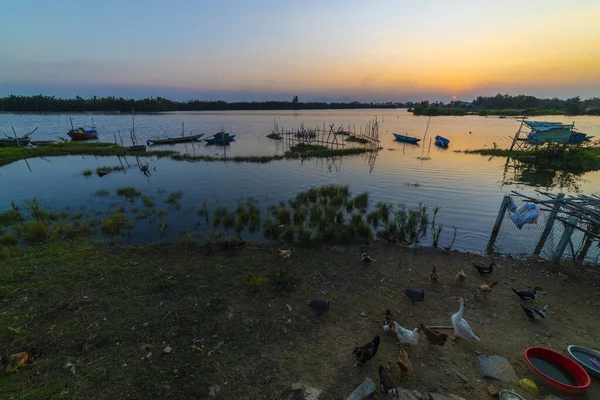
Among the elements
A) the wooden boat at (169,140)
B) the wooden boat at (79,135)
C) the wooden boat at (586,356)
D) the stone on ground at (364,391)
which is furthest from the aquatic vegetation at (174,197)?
the wooden boat at (79,135)

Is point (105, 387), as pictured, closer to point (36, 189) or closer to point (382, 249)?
point (382, 249)

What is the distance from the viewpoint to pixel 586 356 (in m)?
5.35

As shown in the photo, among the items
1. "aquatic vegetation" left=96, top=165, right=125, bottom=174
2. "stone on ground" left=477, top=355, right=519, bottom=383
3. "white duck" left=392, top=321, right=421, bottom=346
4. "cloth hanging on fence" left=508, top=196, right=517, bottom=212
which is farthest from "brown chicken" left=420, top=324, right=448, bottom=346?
"aquatic vegetation" left=96, top=165, right=125, bottom=174

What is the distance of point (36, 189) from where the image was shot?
17422 mm

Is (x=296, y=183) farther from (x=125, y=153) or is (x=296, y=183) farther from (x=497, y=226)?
(x=125, y=153)

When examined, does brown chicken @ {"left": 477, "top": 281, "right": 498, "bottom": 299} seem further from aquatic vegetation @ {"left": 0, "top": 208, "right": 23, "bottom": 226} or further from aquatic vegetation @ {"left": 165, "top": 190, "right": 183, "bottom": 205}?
aquatic vegetation @ {"left": 0, "top": 208, "right": 23, "bottom": 226}

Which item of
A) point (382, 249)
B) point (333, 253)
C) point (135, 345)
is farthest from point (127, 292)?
point (382, 249)

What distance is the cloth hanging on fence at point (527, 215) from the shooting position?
8.31m

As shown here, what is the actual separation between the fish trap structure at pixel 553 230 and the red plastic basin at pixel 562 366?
4077 mm

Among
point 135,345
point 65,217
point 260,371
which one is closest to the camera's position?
point 260,371

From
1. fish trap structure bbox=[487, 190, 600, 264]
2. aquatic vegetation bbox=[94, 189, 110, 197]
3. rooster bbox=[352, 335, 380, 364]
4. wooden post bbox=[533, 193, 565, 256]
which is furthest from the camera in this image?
aquatic vegetation bbox=[94, 189, 110, 197]

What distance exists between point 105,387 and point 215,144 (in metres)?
38.1

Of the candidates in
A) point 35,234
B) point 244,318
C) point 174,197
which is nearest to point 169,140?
point 174,197

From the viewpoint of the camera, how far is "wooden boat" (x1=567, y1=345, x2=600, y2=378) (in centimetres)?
502
